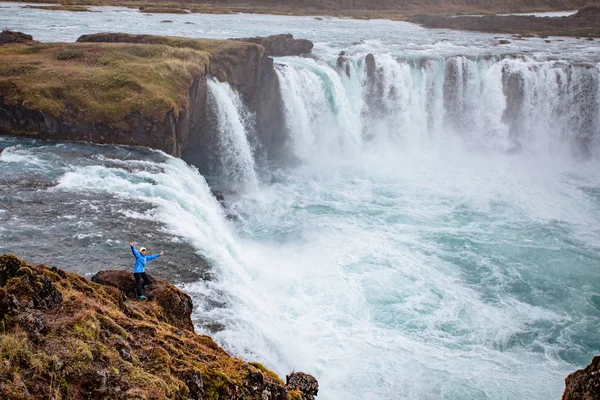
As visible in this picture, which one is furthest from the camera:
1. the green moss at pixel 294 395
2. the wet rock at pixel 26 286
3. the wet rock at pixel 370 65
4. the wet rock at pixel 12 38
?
the wet rock at pixel 370 65

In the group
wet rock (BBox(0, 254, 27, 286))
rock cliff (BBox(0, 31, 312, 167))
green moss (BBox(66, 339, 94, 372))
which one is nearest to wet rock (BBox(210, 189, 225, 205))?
rock cliff (BBox(0, 31, 312, 167))

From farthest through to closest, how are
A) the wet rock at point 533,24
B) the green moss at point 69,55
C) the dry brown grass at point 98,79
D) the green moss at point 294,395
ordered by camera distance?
the wet rock at point 533,24 → the green moss at point 69,55 → the dry brown grass at point 98,79 → the green moss at point 294,395

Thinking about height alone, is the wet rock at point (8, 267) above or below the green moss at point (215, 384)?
above

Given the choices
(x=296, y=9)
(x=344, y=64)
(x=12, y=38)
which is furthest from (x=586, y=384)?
(x=296, y=9)

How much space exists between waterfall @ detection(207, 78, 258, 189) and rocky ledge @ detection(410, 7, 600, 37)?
5500 cm

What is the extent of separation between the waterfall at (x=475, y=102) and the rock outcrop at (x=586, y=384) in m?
34.9

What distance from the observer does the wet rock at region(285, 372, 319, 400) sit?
10.5 meters

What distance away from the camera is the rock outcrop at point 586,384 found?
26.2 ft

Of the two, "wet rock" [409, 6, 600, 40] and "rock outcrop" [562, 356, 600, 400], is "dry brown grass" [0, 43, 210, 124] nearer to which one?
"rock outcrop" [562, 356, 600, 400]

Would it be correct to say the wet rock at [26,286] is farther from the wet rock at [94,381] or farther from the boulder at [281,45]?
the boulder at [281,45]

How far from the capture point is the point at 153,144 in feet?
86.7

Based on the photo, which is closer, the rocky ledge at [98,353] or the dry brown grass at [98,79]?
the rocky ledge at [98,353]

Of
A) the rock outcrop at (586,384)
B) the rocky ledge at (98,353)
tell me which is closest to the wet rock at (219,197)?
A: the rocky ledge at (98,353)

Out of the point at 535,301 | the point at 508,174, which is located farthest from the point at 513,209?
the point at 535,301
